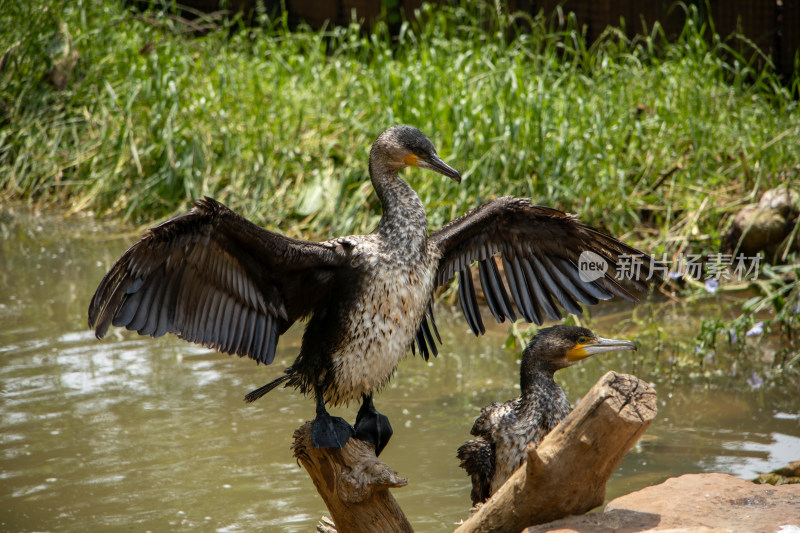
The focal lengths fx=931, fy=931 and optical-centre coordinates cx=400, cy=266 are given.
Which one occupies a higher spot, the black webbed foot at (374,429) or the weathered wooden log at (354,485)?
the black webbed foot at (374,429)

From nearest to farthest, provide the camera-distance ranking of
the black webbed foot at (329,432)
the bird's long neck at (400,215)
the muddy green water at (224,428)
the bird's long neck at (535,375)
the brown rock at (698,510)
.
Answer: the brown rock at (698,510) < the black webbed foot at (329,432) < the bird's long neck at (400,215) < the bird's long neck at (535,375) < the muddy green water at (224,428)

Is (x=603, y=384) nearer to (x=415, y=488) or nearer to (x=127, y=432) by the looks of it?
(x=415, y=488)

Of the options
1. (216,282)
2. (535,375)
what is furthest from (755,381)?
(216,282)

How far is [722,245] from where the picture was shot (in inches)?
247

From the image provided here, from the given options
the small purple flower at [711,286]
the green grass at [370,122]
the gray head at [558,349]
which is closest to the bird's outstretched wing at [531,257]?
the gray head at [558,349]

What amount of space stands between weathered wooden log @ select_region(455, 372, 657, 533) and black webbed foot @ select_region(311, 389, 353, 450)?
1.90ft

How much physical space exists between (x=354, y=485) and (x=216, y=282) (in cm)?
81

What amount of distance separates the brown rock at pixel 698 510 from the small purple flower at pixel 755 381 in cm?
218

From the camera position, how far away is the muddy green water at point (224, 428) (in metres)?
3.97

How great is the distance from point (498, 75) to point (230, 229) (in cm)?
469

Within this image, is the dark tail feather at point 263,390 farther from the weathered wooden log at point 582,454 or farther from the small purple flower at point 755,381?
the small purple flower at point 755,381

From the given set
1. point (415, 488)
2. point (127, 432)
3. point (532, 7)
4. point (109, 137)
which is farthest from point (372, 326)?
point (532, 7)

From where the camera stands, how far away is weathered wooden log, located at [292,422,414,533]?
3.06 m

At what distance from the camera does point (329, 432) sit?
120 inches
